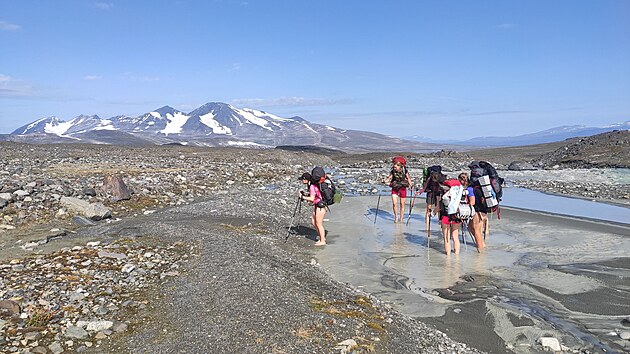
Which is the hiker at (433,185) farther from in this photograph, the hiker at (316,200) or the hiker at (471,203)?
the hiker at (316,200)

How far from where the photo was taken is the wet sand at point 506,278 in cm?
860

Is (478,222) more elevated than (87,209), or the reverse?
(478,222)

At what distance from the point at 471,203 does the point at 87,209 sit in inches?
581

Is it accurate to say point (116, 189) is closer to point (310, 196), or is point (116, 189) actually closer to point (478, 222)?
point (310, 196)

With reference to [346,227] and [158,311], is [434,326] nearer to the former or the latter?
[158,311]

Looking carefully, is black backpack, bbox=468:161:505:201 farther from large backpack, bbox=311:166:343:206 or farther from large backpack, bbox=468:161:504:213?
large backpack, bbox=311:166:343:206

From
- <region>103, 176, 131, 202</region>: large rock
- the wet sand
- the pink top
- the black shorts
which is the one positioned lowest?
the wet sand

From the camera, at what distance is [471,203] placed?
13586mm

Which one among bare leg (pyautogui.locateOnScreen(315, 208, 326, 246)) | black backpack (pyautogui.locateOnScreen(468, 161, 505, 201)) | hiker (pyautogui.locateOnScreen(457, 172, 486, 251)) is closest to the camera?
hiker (pyautogui.locateOnScreen(457, 172, 486, 251))

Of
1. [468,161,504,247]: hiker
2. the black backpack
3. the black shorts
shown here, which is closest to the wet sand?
[468,161,504,247]: hiker

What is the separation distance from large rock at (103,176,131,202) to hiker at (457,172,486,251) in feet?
51.9

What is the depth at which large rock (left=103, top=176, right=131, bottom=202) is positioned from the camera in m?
22.0

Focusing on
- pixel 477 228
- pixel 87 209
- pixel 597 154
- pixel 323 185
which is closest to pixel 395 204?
pixel 477 228

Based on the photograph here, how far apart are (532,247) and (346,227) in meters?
7.12
